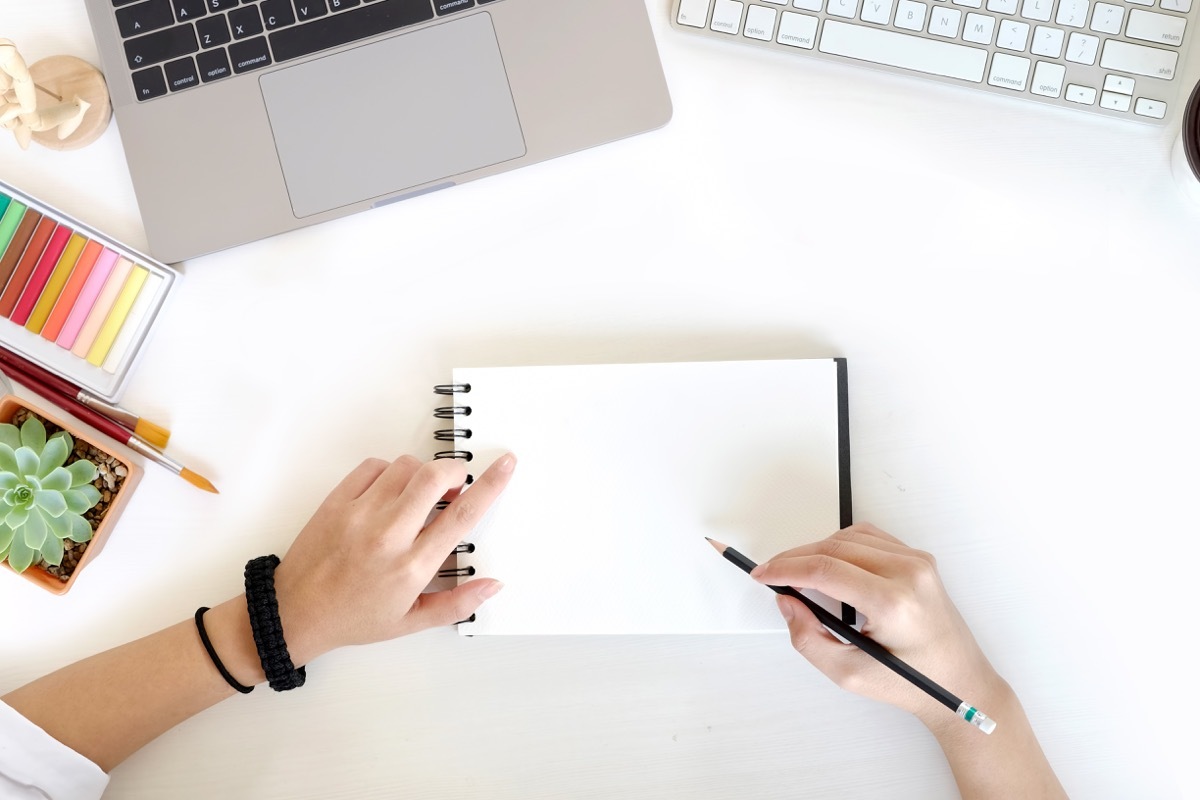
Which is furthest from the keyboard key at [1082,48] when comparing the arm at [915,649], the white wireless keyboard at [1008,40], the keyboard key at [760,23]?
the arm at [915,649]

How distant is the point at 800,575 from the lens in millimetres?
571

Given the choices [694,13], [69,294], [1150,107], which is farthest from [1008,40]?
[69,294]

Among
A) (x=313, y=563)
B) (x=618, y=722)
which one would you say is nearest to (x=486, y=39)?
(x=313, y=563)

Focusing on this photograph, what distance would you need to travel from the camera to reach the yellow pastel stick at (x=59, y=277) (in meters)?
0.67

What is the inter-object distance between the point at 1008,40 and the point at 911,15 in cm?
7

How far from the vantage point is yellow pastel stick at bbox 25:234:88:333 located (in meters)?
0.67

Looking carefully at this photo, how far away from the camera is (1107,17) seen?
0.64m

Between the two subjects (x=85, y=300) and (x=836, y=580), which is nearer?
(x=836, y=580)

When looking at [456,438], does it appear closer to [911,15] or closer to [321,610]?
[321,610]

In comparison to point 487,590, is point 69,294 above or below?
above

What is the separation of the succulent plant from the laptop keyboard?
0.99 ft

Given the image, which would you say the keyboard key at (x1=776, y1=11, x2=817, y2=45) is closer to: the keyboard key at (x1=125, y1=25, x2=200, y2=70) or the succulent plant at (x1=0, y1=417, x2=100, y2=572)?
the keyboard key at (x1=125, y1=25, x2=200, y2=70)

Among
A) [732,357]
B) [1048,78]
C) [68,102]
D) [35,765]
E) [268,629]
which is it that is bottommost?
[35,765]

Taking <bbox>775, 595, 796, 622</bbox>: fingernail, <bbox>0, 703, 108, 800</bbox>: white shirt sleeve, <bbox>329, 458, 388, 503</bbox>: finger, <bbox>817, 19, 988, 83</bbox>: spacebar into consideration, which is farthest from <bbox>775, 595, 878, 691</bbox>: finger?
<bbox>0, 703, 108, 800</bbox>: white shirt sleeve
